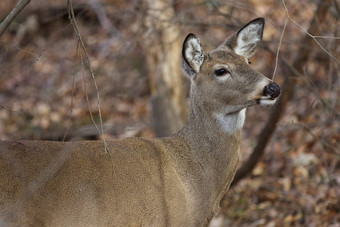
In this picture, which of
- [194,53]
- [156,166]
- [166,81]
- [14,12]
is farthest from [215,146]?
[166,81]

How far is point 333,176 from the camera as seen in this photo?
9344 millimetres

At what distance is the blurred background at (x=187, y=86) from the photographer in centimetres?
895

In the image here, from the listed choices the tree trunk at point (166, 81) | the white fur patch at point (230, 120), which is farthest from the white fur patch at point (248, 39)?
the tree trunk at point (166, 81)

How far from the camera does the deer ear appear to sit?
6754mm

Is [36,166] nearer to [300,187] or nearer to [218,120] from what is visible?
[218,120]

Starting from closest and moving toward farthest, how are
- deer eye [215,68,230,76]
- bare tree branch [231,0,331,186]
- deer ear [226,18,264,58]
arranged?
deer eye [215,68,230,76] < deer ear [226,18,264,58] < bare tree branch [231,0,331,186]

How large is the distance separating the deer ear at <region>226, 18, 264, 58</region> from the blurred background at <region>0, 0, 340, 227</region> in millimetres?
716

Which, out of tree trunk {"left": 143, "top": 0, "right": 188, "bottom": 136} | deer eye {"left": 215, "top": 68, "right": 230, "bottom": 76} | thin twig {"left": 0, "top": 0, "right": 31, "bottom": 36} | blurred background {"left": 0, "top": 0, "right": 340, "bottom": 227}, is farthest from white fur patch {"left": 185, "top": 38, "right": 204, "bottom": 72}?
tree trunk {"left": 143, "top": 0, "right": 188, "bottom": 136}

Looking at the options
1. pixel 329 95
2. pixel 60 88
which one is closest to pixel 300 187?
pixel 329 95

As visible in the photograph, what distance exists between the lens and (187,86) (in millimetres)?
11484

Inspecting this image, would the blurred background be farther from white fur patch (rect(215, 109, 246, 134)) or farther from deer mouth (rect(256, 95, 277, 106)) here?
deer mouth (rect(256, 95, 277, 106))

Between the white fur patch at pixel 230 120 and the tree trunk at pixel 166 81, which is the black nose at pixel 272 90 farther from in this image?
the tree trunk at pixel 166 81

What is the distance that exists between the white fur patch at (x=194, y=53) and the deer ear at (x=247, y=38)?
0.55 metres

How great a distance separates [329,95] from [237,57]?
4.34 meters
